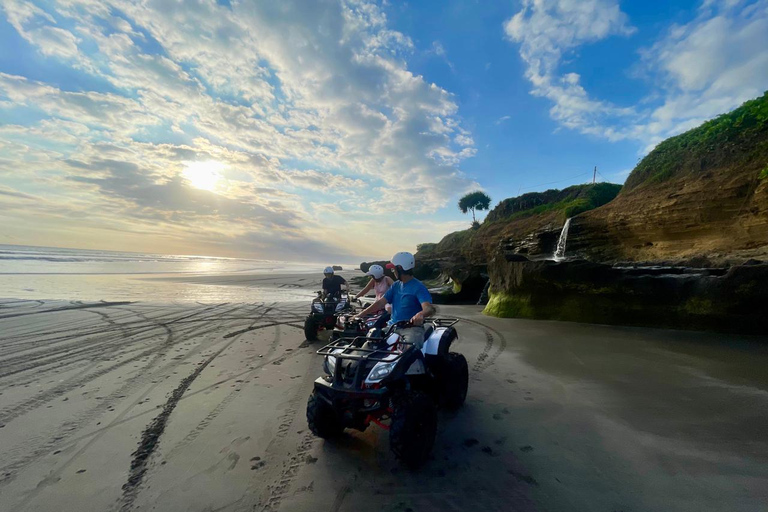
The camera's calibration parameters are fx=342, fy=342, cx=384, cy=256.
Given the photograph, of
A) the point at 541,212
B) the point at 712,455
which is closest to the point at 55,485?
the point at 712,455

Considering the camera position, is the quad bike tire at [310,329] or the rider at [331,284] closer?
the quad bike tire at [310,329]

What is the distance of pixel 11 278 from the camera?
18672 mm

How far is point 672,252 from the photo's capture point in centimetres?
1191

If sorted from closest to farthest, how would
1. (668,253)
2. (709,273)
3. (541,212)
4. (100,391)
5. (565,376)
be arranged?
(100,391)
(565,376)
(709,273)
(668,253)
(541,212)

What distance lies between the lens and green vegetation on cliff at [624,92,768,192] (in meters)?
11.0

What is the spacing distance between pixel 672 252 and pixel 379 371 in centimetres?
1361

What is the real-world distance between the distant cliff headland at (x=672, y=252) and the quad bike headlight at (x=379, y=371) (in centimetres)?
817

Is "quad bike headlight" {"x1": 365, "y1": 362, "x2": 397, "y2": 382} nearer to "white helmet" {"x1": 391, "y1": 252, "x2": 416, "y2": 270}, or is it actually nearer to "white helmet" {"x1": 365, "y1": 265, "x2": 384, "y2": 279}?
"white helmet" {"x1": 391, "y1": 252, "x2": 416, "y2": 270}

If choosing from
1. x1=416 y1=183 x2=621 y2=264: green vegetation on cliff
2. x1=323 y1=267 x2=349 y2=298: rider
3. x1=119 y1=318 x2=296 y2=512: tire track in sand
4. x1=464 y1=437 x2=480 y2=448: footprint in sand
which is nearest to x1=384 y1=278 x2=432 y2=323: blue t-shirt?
x1=464 y1=437 x2=480 y2=448: footprint in sand

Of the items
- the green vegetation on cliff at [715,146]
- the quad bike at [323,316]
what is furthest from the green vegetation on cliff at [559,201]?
the quad bike at [323,316]

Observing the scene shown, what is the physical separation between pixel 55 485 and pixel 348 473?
87.9 inches

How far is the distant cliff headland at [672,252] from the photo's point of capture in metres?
7.47

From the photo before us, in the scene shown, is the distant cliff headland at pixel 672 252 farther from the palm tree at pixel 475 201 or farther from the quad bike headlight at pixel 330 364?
the palm tree at pixel 475 201

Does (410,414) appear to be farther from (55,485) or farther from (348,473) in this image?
(55,485)
